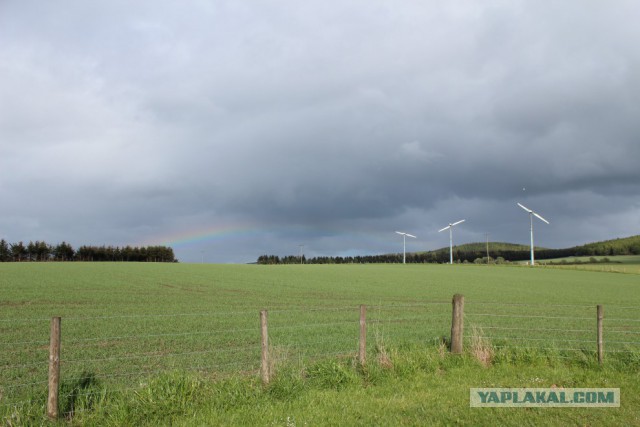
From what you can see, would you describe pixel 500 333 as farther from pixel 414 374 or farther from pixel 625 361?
pixel 414 374

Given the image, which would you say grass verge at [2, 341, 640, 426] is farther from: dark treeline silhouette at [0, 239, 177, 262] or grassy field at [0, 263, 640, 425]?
dark treeline silhouette at [0, 239, 177, 262]

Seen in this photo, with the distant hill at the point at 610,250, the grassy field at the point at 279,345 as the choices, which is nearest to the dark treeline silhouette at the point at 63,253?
the grassy field at the point at 279,345

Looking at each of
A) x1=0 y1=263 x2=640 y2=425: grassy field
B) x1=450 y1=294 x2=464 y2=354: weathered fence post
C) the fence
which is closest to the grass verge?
x1=0 y1=263 x2=640 y2=425: grassy field

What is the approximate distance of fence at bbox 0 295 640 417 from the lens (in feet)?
39.7

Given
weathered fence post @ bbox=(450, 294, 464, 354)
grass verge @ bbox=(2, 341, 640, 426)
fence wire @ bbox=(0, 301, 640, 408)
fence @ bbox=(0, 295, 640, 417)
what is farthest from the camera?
fence wire @ bbox=(0, 301, 640, 408)

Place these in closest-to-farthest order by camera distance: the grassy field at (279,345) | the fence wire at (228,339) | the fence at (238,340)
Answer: the grassy field at (279,345) < the fence at (238,340) < the fence wire at (228,339)

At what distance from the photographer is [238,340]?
19.6 meters

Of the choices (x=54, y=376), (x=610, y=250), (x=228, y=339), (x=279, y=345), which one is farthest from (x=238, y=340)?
(x=610, y=250)

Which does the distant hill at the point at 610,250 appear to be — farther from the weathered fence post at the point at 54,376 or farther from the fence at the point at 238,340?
the weathered fence post at the point at 54,376

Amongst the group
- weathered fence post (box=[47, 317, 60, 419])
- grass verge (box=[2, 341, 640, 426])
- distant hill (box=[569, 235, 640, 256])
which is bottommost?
grass verge (box=[2, 341, 640, 426])

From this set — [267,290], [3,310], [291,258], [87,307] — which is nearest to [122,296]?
[87,307]

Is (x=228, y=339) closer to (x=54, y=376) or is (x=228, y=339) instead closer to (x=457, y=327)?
(x=457, y=327)

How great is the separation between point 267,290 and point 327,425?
38615 mm

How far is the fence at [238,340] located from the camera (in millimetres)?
12102
